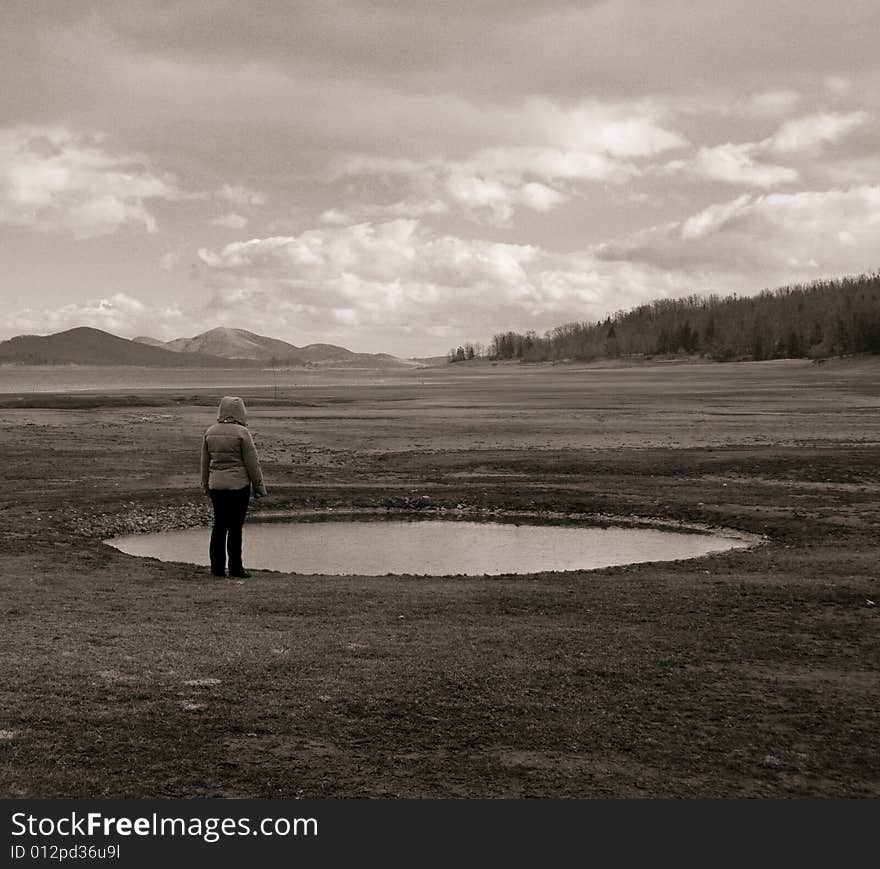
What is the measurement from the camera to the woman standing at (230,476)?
13.7 metres

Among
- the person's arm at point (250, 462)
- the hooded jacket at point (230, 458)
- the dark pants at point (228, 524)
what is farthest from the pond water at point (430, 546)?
the hooded jacket at point (230, 458)

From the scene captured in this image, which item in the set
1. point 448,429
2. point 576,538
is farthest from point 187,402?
point 576,538

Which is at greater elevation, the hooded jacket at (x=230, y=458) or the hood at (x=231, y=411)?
the hood at (x=231, y=411)

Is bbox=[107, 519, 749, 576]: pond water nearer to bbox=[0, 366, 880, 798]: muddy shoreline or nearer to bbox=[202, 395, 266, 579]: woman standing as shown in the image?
bbox=[0, 366, 880, 798]: muddy shoreline

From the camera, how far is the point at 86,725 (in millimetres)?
7238

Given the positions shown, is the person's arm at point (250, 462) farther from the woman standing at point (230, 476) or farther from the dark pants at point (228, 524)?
the dark pants at point (228, 524)

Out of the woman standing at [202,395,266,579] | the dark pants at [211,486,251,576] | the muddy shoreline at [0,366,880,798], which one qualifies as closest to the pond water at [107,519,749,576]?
the muddy shoreline at [0,366,880,798]

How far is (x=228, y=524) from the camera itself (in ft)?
45.7

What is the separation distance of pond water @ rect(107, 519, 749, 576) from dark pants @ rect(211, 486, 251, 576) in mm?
1493

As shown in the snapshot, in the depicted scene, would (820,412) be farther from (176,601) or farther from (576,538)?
(176,601)

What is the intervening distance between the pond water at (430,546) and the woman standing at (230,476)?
5.25 ft

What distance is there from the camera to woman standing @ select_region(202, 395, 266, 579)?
541 inches

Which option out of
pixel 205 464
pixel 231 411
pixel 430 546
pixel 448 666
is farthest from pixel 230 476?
pixel 448 666

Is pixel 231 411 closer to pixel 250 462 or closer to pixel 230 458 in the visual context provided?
pixel 230 458
